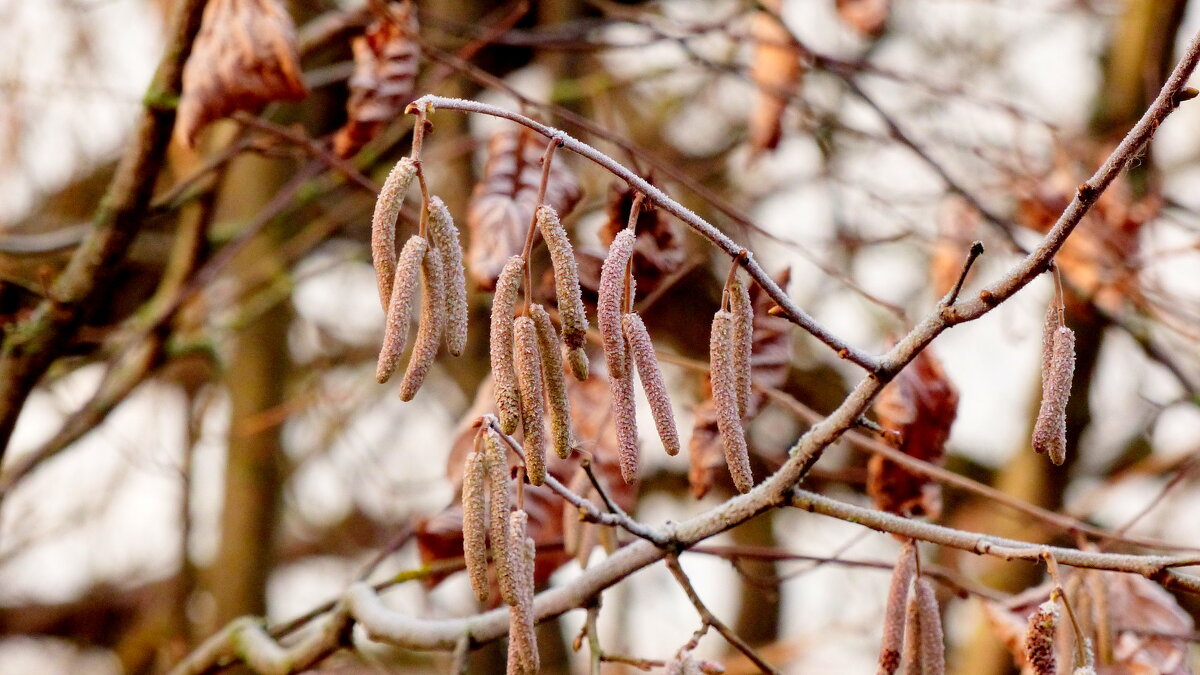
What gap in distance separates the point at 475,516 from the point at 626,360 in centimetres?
20

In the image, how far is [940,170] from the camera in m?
2.23

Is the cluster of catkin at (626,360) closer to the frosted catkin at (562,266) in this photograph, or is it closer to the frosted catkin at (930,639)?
the frosted catkin at (562,266)

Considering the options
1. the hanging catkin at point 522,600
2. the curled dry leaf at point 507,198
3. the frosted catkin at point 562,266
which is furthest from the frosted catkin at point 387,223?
the curled dry leaf at point 507,198

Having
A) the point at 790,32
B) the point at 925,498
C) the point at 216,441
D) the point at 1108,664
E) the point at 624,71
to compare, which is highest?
the point at 624,71

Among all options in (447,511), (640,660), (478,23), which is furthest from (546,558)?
(478,23)

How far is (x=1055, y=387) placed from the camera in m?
1.03

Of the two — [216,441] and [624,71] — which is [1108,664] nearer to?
[216,441]

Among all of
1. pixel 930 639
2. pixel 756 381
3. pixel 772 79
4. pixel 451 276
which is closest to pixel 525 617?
pixel 451 276

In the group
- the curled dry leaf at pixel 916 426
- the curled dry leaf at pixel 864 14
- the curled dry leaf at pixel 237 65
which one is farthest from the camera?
the curled dry leaf at pixel 864 14

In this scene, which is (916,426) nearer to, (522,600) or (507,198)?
(507,198)

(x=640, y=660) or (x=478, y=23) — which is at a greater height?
(x=478, y=23)

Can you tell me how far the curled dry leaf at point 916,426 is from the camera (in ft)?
6.06

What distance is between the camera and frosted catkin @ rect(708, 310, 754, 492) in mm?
1021

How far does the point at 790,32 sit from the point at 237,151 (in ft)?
3.53
